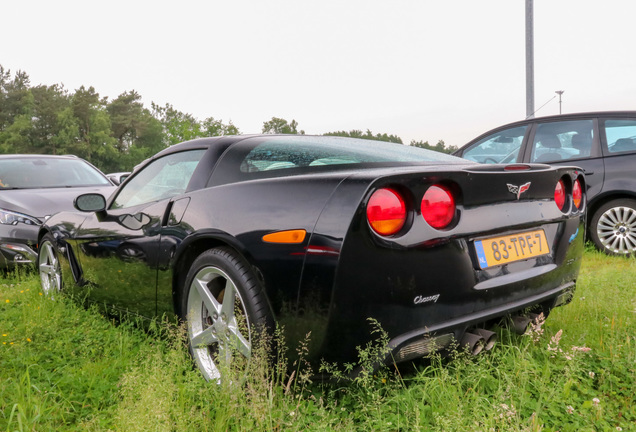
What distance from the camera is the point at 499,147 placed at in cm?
671

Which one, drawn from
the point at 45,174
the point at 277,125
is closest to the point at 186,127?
the point at 277,125

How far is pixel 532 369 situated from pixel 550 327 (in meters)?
0.79

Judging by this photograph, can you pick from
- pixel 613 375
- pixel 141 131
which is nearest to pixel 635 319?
pixel 613 375

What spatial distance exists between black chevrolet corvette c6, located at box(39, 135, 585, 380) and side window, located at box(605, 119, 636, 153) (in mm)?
3325

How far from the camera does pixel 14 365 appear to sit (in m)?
2.99

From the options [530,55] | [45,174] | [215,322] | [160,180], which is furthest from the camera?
[530,55]

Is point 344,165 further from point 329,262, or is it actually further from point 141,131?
point 141,131

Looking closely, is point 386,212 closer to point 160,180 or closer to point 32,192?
point 160,180

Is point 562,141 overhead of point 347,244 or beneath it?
overhead

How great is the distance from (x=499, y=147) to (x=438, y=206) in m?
4.92

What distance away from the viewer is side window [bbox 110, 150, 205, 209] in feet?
10.3

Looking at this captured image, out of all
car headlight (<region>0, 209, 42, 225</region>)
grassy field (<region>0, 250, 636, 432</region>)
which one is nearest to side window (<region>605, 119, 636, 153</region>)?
grassy field (<region>0, 250, 636, 432</region>)

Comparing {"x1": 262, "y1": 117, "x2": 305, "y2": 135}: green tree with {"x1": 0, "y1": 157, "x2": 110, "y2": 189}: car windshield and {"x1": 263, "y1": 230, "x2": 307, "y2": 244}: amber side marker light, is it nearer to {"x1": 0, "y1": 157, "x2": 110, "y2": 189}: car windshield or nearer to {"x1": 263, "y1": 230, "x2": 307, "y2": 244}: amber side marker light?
{"x1": 0, "y1": 157, "x2": 110, "y2": 189}: car windshield

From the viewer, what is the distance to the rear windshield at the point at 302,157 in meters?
2.61
